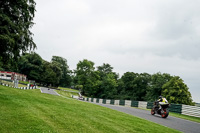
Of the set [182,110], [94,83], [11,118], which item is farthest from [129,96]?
[11,118]

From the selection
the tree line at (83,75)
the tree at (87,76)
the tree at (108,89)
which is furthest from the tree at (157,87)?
the tree at (87,76)

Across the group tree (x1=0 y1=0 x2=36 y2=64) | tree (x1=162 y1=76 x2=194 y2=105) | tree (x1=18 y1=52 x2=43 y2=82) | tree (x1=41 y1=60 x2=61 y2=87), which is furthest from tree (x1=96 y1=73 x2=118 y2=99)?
tree (x1=0 y1=0 x2=36 y2=64)

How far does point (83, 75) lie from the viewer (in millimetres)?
81375

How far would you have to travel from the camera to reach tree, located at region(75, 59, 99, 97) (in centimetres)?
8194

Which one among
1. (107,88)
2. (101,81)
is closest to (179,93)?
(107,88)

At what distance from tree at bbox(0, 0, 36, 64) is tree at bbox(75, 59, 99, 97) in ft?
222

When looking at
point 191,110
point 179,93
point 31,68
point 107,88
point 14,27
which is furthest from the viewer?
point 31,68

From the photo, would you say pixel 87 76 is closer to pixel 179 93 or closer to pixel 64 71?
pixel 64 71

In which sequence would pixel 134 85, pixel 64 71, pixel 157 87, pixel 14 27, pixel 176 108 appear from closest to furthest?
pixel 14 27 < pixel 176 108 < pixel 157 87 < pixel 134 85 < pixel 64 71

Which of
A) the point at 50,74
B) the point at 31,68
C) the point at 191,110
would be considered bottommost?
the point at 191,110

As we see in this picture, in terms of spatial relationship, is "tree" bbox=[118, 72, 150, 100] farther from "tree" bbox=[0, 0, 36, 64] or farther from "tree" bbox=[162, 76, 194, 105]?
"tree" bbox=[0, 0, 36, 64]

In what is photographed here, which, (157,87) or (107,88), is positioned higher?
(157,87)

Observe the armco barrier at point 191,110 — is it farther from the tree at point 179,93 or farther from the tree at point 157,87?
the tree at point 157,87

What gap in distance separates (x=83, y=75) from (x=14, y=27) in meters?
69.9
